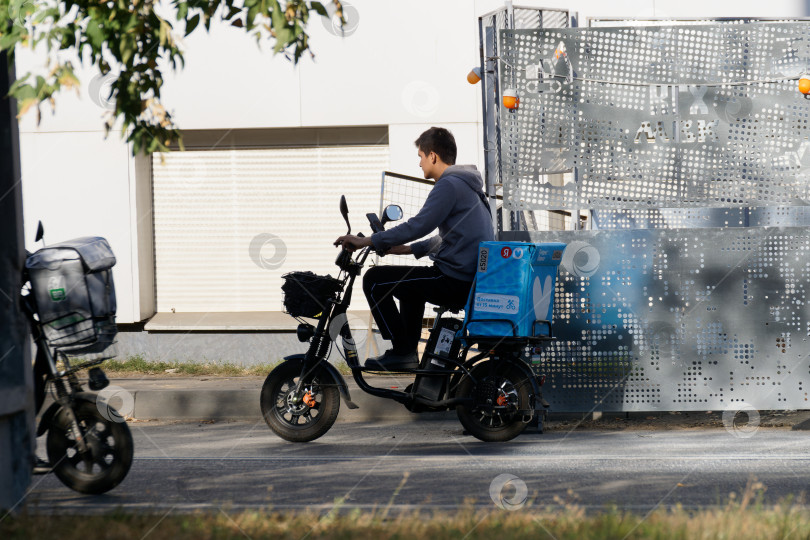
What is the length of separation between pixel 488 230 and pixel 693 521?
123 inches

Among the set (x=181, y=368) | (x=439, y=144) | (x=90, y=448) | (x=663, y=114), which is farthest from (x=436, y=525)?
(x=181, y=368)

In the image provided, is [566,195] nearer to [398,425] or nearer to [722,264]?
[722,264]

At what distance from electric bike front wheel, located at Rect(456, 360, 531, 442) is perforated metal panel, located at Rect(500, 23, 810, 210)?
1.60 metres

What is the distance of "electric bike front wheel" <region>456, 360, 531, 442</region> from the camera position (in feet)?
21.4

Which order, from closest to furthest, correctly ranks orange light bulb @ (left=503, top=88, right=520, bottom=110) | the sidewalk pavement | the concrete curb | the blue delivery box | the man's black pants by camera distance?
the blue delivery box, the man's black pants, orange light bulb @ (left=503, top=88, right=520, bottom=110), the sidewalk pavement, the concrete curb

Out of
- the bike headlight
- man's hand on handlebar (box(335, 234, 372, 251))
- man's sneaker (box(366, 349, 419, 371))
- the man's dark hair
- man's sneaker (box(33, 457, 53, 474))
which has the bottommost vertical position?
man's sneaker (box(33, 457, 53, 474))

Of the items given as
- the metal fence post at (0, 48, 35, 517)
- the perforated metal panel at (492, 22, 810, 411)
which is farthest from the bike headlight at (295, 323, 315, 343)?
the metal fence post at (0, 48, 35, 517)

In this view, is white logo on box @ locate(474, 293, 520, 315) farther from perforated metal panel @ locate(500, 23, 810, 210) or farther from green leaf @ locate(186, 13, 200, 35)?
green leaf @ locate(186, 13, 200, 35)

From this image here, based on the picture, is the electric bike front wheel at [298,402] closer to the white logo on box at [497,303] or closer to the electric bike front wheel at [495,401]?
the electric bike front wheel at [495,401]

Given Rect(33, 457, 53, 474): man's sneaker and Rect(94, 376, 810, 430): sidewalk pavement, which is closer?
Rect(33, 457, 53, 474): man's sneaker

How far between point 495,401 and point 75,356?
2744mm

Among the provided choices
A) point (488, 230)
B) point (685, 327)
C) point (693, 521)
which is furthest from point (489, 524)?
point (685, 327)

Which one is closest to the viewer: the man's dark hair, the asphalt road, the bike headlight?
the asphalt road

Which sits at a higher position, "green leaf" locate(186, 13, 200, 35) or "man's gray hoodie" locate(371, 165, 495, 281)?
"green leaf" locate(186, 13, 200, 35)
